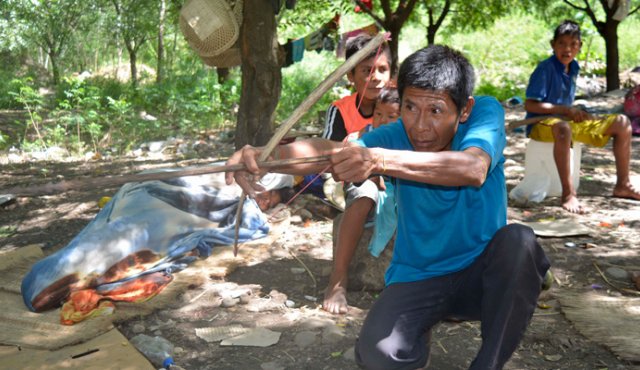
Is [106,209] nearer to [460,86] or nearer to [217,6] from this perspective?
[217,6]

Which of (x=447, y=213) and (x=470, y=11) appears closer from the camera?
(x=447, y=213)

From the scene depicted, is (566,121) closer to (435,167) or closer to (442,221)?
(442,221)

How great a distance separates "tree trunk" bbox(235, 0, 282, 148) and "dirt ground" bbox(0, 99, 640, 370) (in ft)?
3.75

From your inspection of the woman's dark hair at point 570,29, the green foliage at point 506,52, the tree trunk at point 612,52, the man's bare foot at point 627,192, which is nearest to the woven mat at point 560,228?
the man's bare foot at point 627,192

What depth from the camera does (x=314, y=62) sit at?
16.3 meters

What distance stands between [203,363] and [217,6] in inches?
126

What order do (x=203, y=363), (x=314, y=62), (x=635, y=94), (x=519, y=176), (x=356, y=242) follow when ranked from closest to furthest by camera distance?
(x=203, y=363) < (x=356, y=242) < (x=519, y=176) < (x=635, y=94) < (x=314, y=62)

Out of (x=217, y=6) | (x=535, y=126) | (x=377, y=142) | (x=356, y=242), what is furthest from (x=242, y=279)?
(x=535, y=126)

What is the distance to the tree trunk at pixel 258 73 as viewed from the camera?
5199 mm

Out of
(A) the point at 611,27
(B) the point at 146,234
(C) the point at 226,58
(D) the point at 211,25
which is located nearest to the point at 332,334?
(B) the point at 146,234

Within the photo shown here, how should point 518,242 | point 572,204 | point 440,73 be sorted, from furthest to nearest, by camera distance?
point 572,204 < point 440,73 < point 518,242

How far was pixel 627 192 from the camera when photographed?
16.8 feet

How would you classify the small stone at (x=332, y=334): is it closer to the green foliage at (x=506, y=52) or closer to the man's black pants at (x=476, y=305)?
the man's black pants at (x=476, y=305)

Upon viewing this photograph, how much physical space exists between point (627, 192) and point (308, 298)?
10.2 ft
